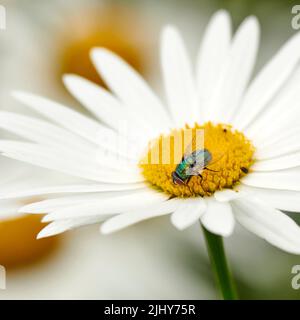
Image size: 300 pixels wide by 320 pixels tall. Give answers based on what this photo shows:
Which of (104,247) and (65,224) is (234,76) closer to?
(104,247)

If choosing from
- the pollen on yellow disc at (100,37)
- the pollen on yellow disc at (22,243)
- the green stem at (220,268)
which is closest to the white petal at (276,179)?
the green stem at (220,268)

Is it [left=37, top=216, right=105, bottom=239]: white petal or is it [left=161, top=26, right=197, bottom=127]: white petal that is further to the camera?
[left=161, top=26, right=197, bottom=127]: white petal

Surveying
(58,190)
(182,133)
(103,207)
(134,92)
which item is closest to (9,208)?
(58,190)

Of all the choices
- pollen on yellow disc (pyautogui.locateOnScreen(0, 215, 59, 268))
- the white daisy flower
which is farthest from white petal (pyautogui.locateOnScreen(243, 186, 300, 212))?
pollen on yellow disc (pyautogui.locateOnScreen(0, 215, 59, 268))

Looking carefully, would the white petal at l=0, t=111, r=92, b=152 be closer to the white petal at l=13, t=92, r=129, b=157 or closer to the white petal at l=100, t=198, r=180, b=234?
the white petal at l=13, t=92, r=129, b=157

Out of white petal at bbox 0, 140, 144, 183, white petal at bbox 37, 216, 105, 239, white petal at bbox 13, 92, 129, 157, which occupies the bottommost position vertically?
white petal at bbox 37, 216, 105, 239

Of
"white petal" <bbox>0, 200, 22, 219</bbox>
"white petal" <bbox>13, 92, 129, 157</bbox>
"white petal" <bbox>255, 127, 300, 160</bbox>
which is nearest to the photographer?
"white petal" <bbox>0, 200, 22, 219</bbox>
